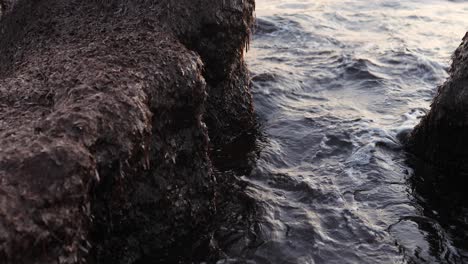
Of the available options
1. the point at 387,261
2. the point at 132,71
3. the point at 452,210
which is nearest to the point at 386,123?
the point at 452,210

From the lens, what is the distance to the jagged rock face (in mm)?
4633

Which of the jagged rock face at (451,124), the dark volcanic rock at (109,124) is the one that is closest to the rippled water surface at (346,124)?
the jagged rock face at (451,124)

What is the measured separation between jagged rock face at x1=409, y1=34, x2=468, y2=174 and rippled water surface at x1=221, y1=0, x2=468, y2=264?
1.19 feet

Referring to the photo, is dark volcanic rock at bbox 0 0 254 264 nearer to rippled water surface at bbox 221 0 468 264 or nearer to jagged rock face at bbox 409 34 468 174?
rippled water surface at bbox 221 0 468 264

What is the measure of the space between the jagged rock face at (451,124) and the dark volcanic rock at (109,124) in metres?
2.03

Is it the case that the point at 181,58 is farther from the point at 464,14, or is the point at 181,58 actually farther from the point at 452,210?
the point at 464,14

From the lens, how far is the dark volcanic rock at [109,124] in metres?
2.54

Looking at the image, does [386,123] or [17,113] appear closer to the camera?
[17,113]

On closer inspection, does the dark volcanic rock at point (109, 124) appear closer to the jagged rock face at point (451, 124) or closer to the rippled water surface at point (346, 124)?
the rippled water surface at point (346, 124)

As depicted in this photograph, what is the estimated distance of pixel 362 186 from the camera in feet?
15.6

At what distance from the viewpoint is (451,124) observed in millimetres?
4711

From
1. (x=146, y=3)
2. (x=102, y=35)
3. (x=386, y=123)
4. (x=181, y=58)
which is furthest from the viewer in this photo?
(x=386, y=123)

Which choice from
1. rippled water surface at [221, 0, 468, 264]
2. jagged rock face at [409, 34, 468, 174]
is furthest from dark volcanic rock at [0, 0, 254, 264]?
jagged rock face at [409, 34, 468, 174]

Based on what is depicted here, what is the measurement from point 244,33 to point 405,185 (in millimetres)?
2124
